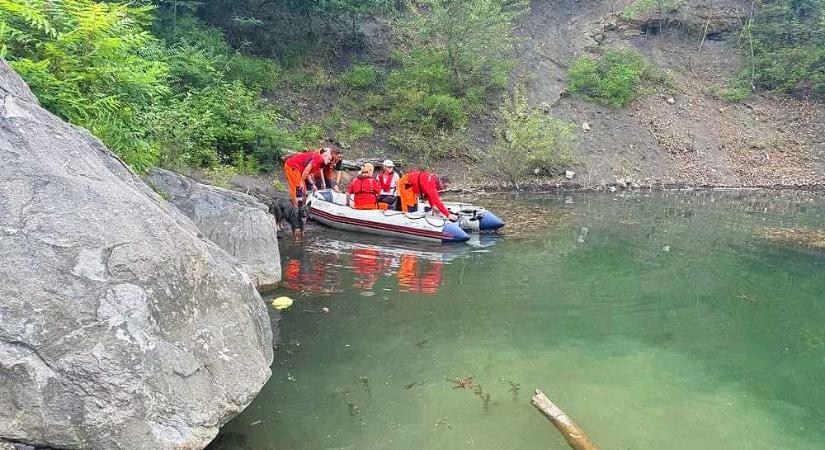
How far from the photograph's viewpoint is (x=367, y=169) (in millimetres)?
13164

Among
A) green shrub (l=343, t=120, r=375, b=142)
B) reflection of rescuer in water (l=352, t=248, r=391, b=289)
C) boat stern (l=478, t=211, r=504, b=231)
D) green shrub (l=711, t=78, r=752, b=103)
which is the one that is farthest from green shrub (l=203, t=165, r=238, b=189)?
green shrub (l=711, t=78, r=752, b=103)

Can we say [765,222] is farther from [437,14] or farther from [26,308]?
[26,308]

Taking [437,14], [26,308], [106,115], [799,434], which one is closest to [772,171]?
[437,14]

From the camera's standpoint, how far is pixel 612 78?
23891 millimetres

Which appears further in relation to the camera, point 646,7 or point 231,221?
point 646,7

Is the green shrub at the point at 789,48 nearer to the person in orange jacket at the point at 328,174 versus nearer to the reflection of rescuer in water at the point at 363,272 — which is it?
the person in orange jacket at the point at 328,174

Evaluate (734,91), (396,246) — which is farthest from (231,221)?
(734,91)

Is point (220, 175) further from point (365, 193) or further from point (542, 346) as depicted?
point (542, 346)

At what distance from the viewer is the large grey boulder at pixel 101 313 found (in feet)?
11.0

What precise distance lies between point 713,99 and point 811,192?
6.32 metres

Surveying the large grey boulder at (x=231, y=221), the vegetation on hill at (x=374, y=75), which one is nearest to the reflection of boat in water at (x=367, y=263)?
the large grey boulder at (x=231, y=221)

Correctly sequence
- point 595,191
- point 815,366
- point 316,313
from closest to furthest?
point 815,366
point 316,313
point 595,191

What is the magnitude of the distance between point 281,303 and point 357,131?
12.5 m

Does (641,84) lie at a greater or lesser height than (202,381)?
greater
